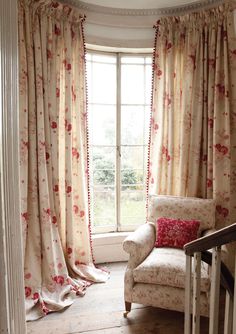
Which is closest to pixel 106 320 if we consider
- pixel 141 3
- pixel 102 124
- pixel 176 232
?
pixel 176 232

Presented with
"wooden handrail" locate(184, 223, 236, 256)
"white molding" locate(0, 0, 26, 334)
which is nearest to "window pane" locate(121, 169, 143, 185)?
"white molding" locate(0, 0, 26, 334)

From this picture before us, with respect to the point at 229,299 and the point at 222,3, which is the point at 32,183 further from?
the point at 222,3

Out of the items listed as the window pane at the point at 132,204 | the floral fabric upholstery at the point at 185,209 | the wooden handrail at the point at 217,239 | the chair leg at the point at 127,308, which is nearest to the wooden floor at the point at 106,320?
the chair leg at the point at 127,308

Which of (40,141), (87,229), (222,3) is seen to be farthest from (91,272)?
(222,3)

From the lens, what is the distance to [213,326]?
1.14 metres

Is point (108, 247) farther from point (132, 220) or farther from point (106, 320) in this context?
point (106, 320)

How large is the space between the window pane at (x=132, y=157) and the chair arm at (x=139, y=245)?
1003mm

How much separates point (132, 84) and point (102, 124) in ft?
1.94

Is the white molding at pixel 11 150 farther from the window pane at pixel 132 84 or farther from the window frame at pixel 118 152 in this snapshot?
the window pane at pixel 132 84

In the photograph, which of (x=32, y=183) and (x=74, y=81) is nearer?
(x=32, y=183)

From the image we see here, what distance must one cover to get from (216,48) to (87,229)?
2241mm

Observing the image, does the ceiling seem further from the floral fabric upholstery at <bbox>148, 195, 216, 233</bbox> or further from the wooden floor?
the wooden floor

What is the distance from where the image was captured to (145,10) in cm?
304

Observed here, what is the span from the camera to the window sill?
321cm
